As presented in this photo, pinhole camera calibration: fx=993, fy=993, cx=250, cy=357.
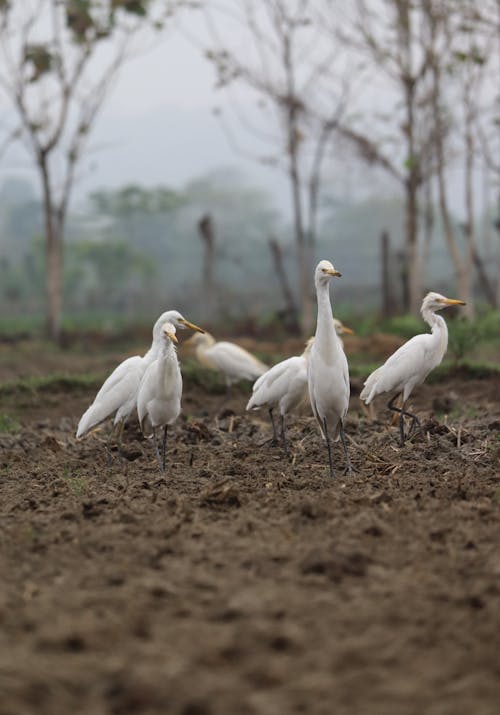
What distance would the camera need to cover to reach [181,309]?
3719cm

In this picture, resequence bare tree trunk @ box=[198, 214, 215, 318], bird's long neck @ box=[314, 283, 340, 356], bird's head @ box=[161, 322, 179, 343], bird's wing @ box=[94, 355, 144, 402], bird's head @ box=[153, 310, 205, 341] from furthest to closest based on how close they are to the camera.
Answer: bare tree trunk @ box=[198, 214, 215, 318] → bird's wing @ box=[94, 355, 144, 402] → bird's head @ box=[153, 310, 205, 341] → bird's head @ box=[161, 322, 179, 343] → bird's long neck @ box=[314, 283, 340, 356]

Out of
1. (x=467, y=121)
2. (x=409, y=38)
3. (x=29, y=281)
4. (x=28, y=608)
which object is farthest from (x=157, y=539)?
(x=29, y=281)

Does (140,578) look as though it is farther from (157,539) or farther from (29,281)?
(29,281)

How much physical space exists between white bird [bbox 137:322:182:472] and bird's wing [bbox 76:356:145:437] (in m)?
0.38

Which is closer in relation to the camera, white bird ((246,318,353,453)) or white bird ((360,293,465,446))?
white bird ((360,293,465,446))

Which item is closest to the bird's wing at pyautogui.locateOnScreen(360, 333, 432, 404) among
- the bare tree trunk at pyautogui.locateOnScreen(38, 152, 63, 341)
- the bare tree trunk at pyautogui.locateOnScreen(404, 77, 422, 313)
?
the bare tree trunk at pyautogui.locateOnScreen(404, 77, 422, 313)

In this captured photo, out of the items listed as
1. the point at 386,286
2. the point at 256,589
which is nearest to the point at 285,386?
the point at 256,589

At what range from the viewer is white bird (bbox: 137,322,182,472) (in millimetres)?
8310

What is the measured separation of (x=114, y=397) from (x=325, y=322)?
2426 mm

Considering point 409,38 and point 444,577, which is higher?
point 409,38

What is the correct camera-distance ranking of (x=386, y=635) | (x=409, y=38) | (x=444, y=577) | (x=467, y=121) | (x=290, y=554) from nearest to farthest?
(x=386, y=635)
(x=444, y=577)
(x=290, y=554)
(x=409, y=38)
(x=467, y=121)

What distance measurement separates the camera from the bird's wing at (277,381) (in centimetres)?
943

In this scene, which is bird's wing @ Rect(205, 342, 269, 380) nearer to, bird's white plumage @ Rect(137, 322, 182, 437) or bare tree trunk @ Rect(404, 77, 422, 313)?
bird's white plumage @ Rect(137, 322, 182, 437)

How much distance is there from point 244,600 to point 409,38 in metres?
19.4
